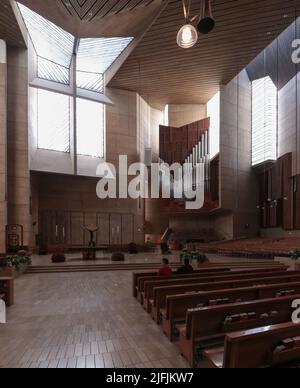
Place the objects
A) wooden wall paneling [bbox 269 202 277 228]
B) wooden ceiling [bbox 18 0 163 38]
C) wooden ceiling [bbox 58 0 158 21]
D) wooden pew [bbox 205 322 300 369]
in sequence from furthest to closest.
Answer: wooden wall paneling [bbox 269 202 277 228] < wooden ceiling [bbox 18 0 163 38] < wooden ceiling [bbox 58 0 158 21] < wooden pew [bbox 205 322 300 369]

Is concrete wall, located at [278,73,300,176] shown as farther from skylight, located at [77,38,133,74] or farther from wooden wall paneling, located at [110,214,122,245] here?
A: wooden wall paneling, located at [110,214,122,245]

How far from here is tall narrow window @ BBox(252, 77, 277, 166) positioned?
53.8 feet

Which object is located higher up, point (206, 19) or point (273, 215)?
point (206, 19)

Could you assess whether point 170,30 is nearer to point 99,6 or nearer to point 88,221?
point 99,6

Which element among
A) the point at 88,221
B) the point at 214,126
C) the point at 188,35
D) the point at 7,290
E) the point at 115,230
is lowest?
the point at 115,230

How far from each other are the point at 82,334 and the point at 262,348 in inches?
89.1

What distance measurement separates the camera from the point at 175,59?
13234 mm

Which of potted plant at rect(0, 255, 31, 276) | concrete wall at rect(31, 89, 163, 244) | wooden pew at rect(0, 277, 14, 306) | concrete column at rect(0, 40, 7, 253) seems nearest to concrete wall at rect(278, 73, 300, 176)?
concrete wall at rect(31, 89, 163, 244)

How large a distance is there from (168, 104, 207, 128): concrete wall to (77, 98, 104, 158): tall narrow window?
16.5 ft

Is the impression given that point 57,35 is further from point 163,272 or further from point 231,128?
point 163,272

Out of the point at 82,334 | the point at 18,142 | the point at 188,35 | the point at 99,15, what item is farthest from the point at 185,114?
the point at 82,334

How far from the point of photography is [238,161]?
1725 cm
